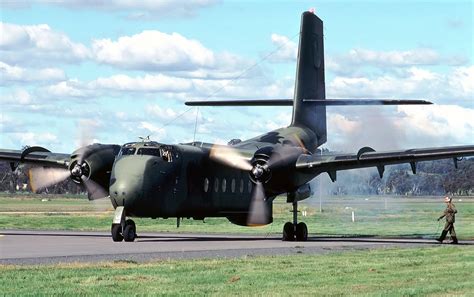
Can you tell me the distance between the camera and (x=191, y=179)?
38.0m

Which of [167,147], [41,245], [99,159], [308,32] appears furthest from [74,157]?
[308,32]

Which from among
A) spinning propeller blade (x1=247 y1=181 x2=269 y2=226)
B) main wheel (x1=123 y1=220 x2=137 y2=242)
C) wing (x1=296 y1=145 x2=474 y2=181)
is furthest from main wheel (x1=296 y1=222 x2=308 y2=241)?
main wheel (x1=123 y1=220 x2=137 y2=242)

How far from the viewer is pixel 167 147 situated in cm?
3647

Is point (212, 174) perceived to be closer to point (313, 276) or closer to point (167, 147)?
point (167, 147)

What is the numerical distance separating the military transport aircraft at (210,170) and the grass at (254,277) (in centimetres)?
1004

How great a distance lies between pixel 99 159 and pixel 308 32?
13708 millimetres

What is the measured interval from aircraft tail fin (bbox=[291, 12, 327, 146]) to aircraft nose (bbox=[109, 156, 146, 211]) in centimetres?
1201

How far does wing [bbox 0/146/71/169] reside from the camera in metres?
42.2

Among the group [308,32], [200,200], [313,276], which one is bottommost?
[313,276]

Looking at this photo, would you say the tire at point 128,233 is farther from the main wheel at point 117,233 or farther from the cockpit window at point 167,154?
the cockpit window at point 167,154

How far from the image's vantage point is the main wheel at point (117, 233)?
1359 inches

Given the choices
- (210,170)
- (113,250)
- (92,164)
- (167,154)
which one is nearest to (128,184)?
(167,154)

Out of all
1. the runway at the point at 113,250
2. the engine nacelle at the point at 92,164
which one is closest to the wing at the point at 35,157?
the engine nacelle at the point at 92,164

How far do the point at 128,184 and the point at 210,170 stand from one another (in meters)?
5.93
